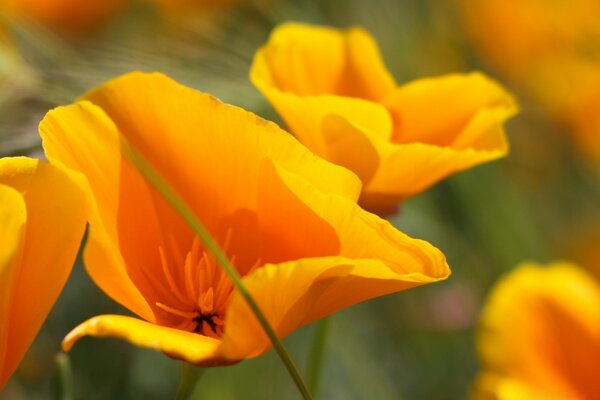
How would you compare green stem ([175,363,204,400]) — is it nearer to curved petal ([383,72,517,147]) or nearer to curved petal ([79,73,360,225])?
curved petal ([79,73,360,225])

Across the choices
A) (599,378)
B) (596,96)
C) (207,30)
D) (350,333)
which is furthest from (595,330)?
(596,96)

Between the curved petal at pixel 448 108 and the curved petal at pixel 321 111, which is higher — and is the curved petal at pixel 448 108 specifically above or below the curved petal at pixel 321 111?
below

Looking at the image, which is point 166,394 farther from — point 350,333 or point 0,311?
point 0,311

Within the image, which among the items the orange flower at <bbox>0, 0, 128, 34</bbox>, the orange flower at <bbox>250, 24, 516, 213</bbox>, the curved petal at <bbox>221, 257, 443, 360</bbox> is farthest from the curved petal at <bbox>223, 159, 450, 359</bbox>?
the orange flower at <bbox>0, 0, 128, 34</bbox>


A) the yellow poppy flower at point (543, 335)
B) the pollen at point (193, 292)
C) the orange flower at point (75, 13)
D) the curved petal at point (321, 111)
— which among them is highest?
the curved petal at point (321, 111)

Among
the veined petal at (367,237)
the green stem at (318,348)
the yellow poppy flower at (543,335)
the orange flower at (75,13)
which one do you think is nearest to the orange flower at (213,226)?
the veined petal at (367,237)

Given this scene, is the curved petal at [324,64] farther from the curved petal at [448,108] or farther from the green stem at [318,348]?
the green stem at [318,348]

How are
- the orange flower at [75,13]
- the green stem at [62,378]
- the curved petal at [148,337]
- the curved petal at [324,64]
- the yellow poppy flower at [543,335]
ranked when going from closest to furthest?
the curved petal at [148,337], the green stem at [62,378], the curved petal at [324,64], the yellow poppy flower at [543,335], the orange flower at [75,13]

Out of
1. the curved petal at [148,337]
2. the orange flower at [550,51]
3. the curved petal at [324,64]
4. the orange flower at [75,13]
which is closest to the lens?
the curved petal at [148,337]

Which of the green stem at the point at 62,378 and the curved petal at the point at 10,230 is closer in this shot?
the curved petal at the point at 10,230
